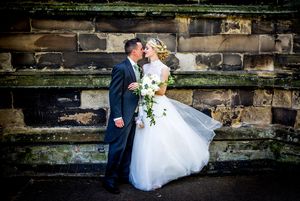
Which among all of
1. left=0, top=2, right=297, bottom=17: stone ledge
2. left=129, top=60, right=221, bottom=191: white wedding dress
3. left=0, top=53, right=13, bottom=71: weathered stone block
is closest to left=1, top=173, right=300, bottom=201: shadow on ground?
left=129, top=60, right=221, bottom=191: white wedding dress

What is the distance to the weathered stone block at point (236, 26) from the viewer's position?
5.99 metres

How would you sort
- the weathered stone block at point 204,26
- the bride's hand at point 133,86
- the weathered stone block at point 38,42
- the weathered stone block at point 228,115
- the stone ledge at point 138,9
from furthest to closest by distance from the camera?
the weathered stone block at point 228,115 → the weathered stone block at point 204,26 → the weathered stone block at point 38,42 → the stone ledge at point 138,9 → the bride's hand at point 133,86

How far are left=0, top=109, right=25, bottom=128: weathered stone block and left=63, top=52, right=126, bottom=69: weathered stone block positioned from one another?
3.55 ft

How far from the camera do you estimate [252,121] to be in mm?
6246

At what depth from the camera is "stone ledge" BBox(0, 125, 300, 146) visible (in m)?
5.81

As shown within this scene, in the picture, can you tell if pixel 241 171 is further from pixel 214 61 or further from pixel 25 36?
pixel 25 36

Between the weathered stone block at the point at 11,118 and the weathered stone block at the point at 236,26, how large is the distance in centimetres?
354

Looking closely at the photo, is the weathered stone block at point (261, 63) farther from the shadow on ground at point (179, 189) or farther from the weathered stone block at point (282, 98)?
the shadow on ground at point (179, 189)

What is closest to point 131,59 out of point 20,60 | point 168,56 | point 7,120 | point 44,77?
point 168,56

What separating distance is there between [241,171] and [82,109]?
9.08 feet

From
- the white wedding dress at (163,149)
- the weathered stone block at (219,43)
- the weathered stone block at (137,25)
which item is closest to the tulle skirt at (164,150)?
the white wedding dress at (163,149)

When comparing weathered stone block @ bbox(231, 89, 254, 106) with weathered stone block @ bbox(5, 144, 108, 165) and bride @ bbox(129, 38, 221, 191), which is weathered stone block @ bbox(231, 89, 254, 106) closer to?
bride @ bbox(129, 38, 221, 191)

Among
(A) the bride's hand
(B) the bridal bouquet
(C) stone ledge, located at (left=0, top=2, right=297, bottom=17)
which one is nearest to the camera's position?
(B) the bridal bouquet

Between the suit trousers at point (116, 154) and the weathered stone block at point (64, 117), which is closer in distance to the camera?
the suit trousers at point (116, 154)
